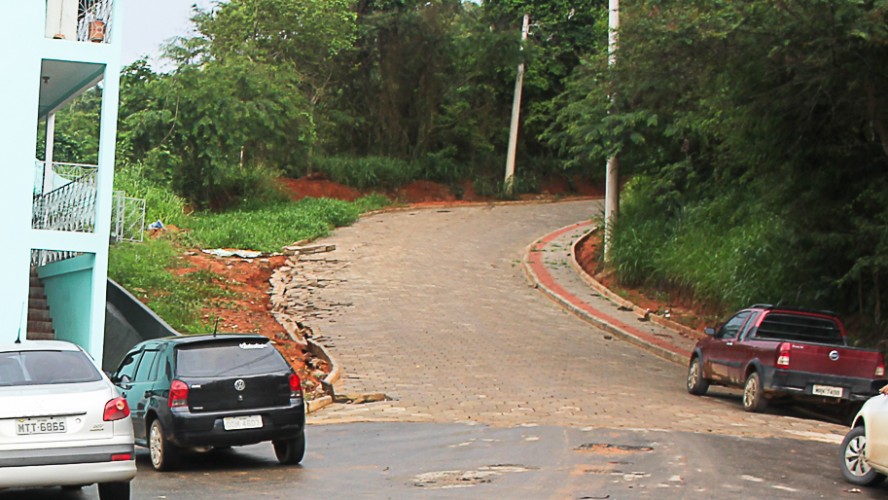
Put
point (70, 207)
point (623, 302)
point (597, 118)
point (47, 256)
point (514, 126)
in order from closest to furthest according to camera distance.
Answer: point (70, 207) → point (47, 256) → point (623, 302) → point (597, 118) → point (514, 126)

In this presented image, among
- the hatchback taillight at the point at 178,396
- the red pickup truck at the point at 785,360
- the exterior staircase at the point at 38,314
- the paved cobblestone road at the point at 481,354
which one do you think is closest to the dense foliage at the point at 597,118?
the red pickup truck at the point at 785,360

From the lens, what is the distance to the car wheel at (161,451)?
12641 millimetres

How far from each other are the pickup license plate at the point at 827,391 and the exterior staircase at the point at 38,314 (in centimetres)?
1231

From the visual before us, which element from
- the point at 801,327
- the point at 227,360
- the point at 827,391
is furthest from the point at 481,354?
the point at 227,360

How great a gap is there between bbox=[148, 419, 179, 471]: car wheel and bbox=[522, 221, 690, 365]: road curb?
13366 mm

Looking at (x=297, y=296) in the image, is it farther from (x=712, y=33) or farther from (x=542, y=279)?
(x=712, y=33)

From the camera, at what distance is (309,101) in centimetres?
5075

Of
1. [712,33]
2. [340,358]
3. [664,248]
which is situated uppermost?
[712,33]

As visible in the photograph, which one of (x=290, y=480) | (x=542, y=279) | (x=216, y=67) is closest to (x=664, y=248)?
(x=542, y=279)

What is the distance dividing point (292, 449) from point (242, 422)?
673 millimetres

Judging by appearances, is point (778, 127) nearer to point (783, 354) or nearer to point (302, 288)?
point (783, 354)

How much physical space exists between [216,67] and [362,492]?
108ft

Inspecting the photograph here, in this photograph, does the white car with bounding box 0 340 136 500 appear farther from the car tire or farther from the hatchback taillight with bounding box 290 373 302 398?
the car tire

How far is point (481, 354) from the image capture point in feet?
76.9
